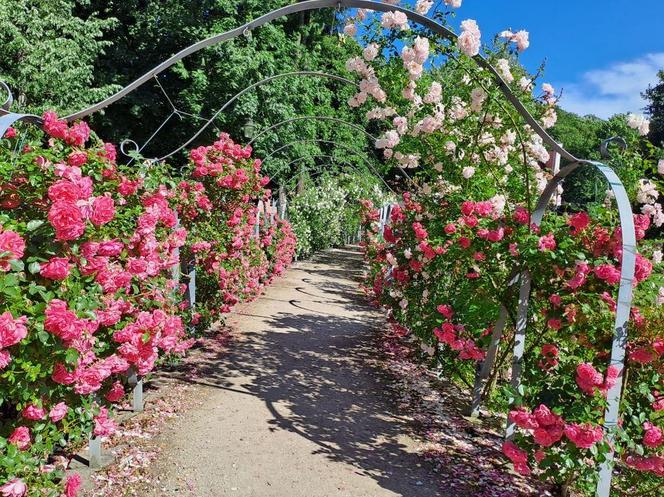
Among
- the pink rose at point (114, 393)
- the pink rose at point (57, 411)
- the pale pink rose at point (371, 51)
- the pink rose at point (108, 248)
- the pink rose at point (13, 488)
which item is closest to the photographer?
the pink rose at point (13, 488)

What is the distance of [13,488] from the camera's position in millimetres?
1997

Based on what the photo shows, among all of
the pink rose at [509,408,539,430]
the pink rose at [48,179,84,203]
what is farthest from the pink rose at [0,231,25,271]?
the pink rose at [509,408,539,430]

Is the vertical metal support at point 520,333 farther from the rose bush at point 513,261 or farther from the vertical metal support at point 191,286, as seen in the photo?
the vertical metal support at point 191,286

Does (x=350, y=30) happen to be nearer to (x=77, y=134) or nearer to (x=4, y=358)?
(x=77, y=134)

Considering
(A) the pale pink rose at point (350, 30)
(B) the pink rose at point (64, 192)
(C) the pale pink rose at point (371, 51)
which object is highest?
(A) the pale pink rose at point (350, 30)

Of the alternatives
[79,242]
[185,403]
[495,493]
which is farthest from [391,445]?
[79,242]

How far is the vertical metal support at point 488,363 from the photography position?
409 centimetres

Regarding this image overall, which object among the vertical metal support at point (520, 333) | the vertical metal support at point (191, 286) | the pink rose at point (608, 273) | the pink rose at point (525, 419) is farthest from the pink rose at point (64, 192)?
the vertical metal support at point (191, 286)

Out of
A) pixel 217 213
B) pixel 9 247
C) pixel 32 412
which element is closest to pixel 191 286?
pixel 217 213

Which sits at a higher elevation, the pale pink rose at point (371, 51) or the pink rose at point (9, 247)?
the pale pink rose at point (371, 51)

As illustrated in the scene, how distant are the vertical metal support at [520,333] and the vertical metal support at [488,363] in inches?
17.5

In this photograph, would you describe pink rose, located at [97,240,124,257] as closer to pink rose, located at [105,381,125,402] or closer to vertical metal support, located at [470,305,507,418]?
pink rose, located at [105,381,125,402]

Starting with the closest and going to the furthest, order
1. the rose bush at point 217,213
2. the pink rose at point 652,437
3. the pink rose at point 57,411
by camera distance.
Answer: the pink rose at point 57,411
the pink rose at point 652,437
the rose bush at point 217,213

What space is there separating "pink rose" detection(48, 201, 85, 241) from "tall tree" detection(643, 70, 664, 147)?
29.5m
